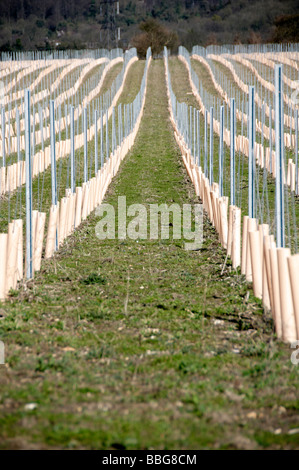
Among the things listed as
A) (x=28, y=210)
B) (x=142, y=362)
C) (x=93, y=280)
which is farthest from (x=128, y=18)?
(x=142, y=362)

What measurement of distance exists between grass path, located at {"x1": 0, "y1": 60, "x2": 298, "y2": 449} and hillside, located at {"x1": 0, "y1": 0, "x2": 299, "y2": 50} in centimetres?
10609

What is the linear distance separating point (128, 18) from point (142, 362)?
149986mm

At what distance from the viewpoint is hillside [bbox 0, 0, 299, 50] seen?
125375 millimetres

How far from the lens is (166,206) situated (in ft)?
52.5

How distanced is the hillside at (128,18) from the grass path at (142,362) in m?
106

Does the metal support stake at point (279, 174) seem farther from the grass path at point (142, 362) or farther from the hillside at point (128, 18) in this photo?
the hillside at point (128, 18)

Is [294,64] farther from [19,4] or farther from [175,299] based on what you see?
[19,4]

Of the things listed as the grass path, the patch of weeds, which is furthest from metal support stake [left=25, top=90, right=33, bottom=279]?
the patch of weeds

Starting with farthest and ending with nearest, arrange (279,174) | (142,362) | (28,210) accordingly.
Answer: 1. (28,210)
2. (279,174)
3. (142,362)

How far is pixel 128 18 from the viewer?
148 meters

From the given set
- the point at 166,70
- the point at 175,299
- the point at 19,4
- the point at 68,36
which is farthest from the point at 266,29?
the point at 175,299

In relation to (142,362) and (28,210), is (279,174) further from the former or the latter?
(28,210)

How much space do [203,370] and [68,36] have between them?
139861 millimetres

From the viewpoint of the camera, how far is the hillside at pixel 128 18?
125375 millimetres
